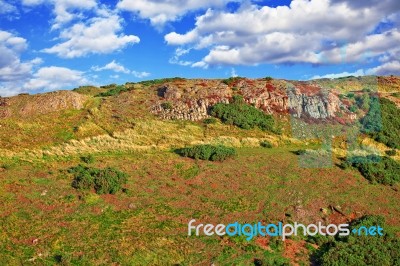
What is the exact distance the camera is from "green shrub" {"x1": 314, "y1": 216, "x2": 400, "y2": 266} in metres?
25.7

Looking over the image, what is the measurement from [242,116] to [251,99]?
6.07m

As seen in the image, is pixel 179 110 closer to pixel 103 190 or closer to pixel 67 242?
pixel 103 190

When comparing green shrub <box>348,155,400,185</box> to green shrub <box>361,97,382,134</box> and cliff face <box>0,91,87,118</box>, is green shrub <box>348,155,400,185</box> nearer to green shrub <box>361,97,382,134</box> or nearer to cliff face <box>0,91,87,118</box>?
green shrub <box>361,97,382,134</box>

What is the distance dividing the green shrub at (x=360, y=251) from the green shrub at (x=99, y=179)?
16331 millimetres

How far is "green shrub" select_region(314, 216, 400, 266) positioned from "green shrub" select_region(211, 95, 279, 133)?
24.9m

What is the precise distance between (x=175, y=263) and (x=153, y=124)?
28668mm

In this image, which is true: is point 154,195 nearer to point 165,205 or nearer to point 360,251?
point 165,205

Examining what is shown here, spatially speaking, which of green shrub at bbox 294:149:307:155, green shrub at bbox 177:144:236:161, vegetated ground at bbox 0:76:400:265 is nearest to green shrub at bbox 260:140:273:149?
vegetated ground at bbox 0:76:400:265

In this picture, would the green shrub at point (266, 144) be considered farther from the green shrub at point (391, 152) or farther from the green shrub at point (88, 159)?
the green shrub at point (88, 159)

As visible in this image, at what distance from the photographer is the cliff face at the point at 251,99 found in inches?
2207

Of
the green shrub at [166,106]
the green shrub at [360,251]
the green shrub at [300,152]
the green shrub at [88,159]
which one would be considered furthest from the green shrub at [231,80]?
the green shrub at [360,251]

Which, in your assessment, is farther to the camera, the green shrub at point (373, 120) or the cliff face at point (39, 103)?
the green shrub at point (373, 120)

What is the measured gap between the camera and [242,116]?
180 feet

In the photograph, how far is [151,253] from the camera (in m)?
24.8
